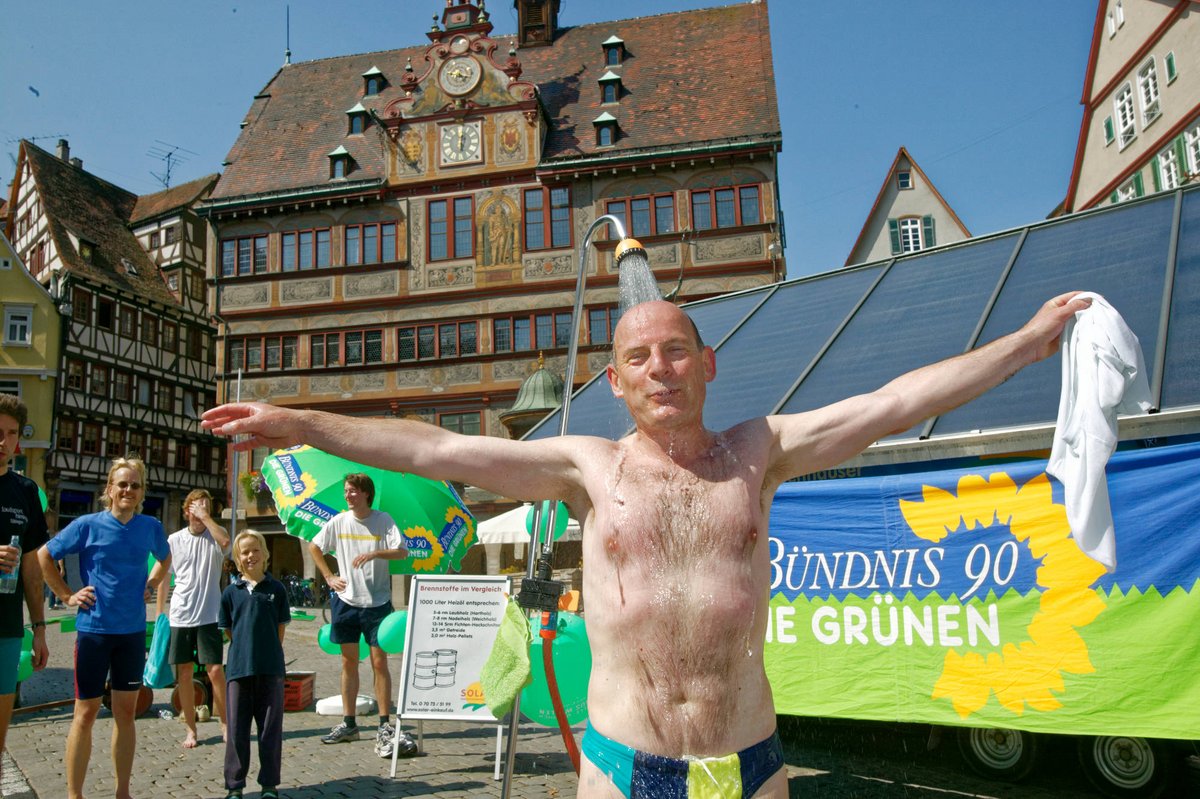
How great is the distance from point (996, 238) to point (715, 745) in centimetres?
735

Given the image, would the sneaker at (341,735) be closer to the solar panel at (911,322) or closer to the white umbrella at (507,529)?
the solar panel at (911,322)

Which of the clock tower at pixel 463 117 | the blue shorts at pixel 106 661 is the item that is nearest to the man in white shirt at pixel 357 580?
the blue shorts at pixel 106 661

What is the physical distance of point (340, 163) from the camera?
97.6ft

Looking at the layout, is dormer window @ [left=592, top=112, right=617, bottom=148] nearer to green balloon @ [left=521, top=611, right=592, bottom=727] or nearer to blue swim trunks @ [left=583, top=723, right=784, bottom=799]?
green balloon @ [left=521, top=611, right=592, bottom=727]

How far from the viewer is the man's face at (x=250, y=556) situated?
20.7ft

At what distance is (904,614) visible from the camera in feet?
18.6

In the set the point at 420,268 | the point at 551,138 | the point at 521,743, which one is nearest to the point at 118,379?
the point at 420,268

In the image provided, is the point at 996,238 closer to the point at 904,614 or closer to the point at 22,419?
the point at 904,614

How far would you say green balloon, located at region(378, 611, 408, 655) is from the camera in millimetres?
7160

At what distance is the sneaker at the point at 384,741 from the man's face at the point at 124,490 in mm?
2545

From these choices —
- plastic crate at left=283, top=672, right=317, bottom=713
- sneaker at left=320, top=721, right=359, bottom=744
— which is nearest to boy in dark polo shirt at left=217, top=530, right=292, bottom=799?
sneaker at left=320, top=721, right=359, bottom=744

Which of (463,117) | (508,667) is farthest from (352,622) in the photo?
(463,117)

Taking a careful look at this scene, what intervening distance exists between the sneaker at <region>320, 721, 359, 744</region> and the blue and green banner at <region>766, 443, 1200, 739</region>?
353cm

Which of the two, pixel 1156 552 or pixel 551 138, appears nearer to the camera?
pixel 1156 552
